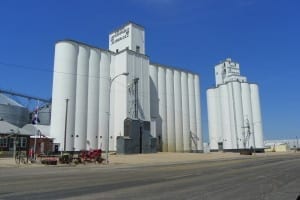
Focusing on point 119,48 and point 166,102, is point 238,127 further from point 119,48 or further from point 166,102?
point 119,48

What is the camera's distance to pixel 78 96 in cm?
7388

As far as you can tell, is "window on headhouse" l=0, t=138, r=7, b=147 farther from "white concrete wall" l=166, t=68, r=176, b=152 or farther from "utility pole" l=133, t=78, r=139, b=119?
"white concrete wall" l=166, t=68, r=176, b=152

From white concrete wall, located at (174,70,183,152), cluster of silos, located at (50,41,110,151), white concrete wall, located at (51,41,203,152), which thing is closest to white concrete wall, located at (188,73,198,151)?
white concrete wall, located at (51,41,203,152)

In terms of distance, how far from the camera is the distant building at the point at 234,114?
386ft

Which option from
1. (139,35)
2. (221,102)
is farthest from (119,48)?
(221,102)

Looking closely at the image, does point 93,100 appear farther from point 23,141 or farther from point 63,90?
point 23,141

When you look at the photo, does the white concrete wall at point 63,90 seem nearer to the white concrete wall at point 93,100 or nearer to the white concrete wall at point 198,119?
the white concrete wall at point 93,100

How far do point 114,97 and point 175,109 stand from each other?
19768 millimetres

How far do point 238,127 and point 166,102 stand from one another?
3742cm

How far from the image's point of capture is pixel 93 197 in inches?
422

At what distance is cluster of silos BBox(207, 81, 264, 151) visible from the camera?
117375 mm

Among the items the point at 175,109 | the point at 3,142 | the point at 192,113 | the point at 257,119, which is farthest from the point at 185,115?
the point at 3,142

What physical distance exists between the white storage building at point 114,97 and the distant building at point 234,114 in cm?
2679

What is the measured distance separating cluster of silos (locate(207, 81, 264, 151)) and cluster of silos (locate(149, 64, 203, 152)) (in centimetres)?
2445
